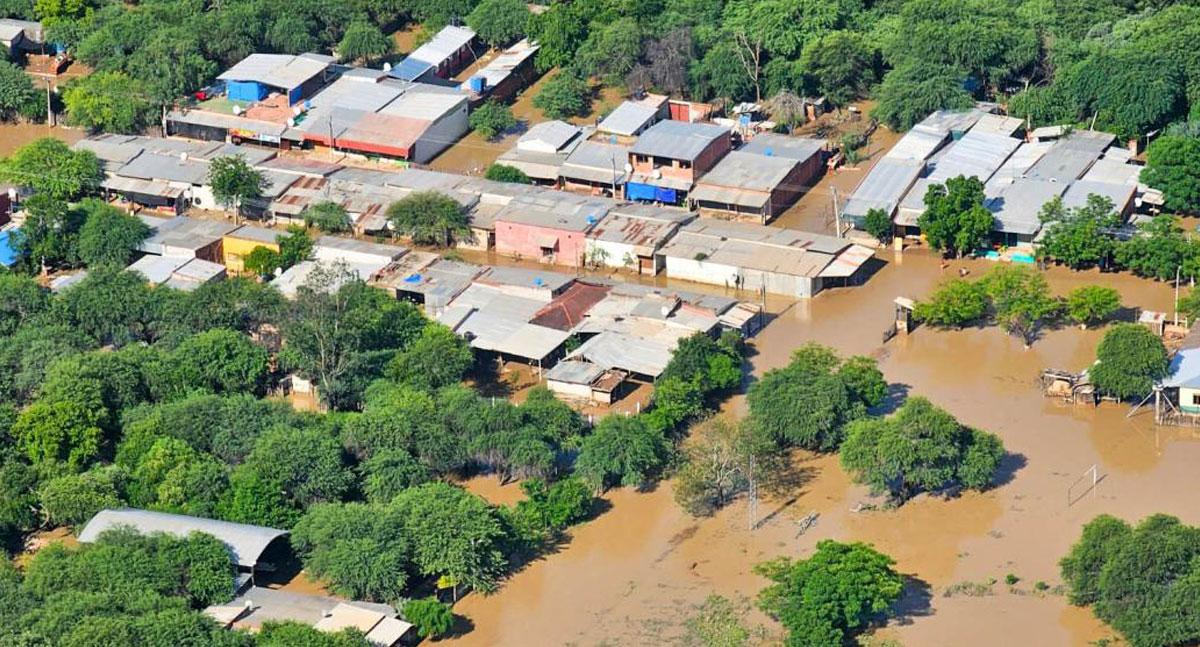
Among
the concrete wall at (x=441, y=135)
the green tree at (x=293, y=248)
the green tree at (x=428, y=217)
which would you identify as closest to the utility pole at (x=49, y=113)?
the concrete wall at (x=441, y=135)

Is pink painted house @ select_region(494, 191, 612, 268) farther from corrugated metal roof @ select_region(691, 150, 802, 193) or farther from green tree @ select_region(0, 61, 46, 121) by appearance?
green tree @ select_region(0, 61, 46, 121)

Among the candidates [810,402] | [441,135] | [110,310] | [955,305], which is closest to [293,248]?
[110,310]

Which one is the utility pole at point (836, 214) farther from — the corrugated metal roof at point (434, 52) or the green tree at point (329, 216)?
the corrugated metal roof at point (434, 52)

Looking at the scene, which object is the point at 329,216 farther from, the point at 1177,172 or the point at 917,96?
the point at 1177,172

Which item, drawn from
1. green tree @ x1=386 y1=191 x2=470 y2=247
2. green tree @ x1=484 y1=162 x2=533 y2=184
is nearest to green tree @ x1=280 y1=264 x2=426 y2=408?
green tree @ x1=386 y1=191 x2=470 y2=247

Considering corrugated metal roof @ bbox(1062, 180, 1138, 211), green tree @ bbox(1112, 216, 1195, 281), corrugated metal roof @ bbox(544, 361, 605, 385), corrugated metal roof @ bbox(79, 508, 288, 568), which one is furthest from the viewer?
corrugated metal roof @ bbox(1062, 180, 1138, 211)
